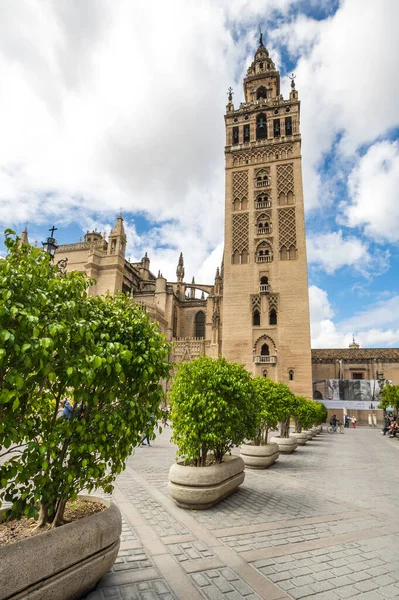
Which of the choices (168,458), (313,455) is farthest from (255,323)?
(168,458)

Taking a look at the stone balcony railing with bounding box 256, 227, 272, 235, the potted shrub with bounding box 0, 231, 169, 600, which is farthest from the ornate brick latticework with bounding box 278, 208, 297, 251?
the potted shrub with bounding box 0, 231, 169, 600

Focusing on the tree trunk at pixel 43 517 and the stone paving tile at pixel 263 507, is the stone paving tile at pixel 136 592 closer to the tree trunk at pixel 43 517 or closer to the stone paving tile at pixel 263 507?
the tree trunk at pixel 43 517

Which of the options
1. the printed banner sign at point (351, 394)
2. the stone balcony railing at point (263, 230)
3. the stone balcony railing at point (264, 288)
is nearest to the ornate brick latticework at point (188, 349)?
the stone balcony railing at point (264, 288)

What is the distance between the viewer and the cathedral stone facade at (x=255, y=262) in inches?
1091

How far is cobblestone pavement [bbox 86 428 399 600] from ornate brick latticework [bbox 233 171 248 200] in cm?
2863

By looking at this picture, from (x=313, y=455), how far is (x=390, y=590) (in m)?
9.21

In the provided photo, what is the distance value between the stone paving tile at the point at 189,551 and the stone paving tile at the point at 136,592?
542 millimetres

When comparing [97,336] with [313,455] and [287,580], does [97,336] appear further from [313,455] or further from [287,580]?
[313,455]

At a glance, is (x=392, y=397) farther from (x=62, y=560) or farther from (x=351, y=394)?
(x=62, y=560)

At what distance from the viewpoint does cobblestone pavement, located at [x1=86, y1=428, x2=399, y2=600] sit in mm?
2869

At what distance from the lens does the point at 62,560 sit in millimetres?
2406

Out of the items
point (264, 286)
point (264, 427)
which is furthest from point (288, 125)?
point (264, 427)

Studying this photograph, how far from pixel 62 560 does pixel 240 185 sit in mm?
32942

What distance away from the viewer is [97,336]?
299 centimetres
